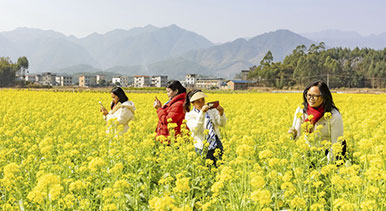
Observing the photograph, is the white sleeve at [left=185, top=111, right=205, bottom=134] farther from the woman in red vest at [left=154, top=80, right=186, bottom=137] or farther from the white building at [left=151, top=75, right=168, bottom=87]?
the white building at [left=151, top=75, right=168, bottom=87]

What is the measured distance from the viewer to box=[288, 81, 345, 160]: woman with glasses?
4152mm

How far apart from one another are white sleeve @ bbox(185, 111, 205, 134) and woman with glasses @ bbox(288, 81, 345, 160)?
3.87 feet

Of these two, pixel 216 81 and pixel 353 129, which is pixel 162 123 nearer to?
pixel 353 129

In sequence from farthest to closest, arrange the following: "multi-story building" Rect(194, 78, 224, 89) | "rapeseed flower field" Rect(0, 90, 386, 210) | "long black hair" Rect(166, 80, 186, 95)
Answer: "multi-story building" Rect(194, 78, 224, 89) → "long black hair" Rect(166, 80, 186, 95) → "rapeseed flower field" Rect(0, 90, 386, 210)

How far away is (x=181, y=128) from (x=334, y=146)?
2431 mm

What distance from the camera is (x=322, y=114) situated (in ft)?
13.8

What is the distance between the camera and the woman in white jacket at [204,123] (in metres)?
4.73

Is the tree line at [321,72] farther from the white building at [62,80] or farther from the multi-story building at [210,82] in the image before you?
the white building at [62,80]

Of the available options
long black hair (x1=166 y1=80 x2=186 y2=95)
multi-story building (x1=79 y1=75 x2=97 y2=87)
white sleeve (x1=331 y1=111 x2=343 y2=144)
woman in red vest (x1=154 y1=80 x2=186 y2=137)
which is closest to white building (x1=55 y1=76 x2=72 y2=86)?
multi-story building (x1=79 y1=75 x2=97 y2=87)

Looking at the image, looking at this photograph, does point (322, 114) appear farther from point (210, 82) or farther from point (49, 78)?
point (49, 78)

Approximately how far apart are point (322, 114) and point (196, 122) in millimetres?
1619

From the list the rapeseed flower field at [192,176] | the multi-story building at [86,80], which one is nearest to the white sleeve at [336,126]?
the rapeseed flower field at [192,176]

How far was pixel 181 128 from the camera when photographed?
216 inches

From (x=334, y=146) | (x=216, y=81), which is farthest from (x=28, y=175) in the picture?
(x=216, y=81)
